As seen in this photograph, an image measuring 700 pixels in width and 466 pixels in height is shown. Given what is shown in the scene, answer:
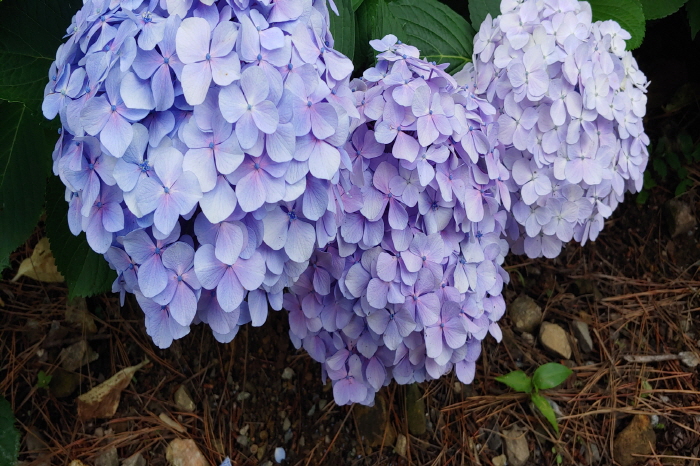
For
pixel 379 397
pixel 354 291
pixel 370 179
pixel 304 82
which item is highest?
pixel 304 82

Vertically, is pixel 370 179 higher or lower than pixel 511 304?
higher

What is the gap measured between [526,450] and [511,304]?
0.46 metres

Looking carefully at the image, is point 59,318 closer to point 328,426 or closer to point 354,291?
point 328,426

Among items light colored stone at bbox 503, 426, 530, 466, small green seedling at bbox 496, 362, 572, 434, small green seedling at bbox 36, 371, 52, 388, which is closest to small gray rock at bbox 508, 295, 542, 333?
small green seedling at bbox 496, 362, 572, 434

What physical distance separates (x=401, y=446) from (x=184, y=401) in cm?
63

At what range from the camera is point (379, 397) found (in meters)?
1.60

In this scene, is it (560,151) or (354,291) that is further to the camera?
(560,151)

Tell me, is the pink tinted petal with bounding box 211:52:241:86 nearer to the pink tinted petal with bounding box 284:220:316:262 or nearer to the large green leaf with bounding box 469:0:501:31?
the pink tinted petal with bounding box 284:220:316:262

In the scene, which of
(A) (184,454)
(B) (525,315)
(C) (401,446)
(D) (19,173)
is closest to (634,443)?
(B) (525,315)

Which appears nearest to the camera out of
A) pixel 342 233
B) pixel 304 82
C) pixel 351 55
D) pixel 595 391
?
pixel 304 82

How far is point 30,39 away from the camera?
1185 mm

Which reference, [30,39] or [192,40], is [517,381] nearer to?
[192,40]

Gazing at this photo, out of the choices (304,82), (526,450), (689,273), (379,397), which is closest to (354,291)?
(304,82)

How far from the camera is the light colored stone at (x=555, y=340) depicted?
5.74 ft
